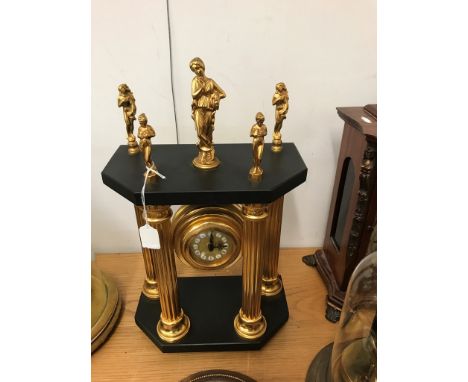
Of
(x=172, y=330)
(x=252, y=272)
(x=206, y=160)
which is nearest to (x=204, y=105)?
(x=206, y=160)

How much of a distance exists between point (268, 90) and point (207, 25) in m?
0.18

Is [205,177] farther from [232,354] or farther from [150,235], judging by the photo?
[232,354]

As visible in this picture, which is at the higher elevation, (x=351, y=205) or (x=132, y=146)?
(x=132, y=146)

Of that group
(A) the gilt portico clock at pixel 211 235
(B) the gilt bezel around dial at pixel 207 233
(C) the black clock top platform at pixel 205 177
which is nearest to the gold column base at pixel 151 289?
(A) the gilt portico clock at pixel 211 235

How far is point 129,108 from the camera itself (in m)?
0.61

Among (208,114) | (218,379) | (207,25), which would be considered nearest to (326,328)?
(218,379)

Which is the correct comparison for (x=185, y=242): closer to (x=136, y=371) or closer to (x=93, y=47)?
(x=136, y=371)

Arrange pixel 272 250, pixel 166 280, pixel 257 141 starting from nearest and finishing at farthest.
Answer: pixel 257 141 < pixel 166 280 < pixel 272 250

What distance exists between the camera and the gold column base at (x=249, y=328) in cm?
67

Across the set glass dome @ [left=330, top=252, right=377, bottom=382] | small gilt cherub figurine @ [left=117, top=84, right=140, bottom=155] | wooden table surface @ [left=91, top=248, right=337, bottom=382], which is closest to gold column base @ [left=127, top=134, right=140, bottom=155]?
small gilt cherub figurine @ [left=117, top=84, right=140, bottom=155]

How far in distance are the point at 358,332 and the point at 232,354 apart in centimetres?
25

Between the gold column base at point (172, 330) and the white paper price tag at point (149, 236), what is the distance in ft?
0.66

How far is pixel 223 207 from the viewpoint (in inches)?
23.1

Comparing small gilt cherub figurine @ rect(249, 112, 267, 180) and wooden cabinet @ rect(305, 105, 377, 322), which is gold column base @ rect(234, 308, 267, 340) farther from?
small gilt cherub figurine @ rect(249, 112, 267, 180)
